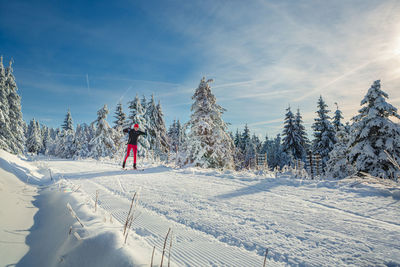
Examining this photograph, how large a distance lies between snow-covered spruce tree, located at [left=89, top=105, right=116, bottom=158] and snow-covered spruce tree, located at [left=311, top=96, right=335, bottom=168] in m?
28.1

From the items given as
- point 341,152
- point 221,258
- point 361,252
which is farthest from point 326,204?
point 341,152

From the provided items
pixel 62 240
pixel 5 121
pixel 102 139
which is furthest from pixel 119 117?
pixel 62 240

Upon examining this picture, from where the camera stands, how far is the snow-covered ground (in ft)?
4.70

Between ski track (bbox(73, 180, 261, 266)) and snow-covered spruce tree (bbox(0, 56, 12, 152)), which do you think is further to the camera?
snow-covered spruce tree (bbox(0, 56, 12, 152))

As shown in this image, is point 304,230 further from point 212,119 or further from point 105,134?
point 105,134

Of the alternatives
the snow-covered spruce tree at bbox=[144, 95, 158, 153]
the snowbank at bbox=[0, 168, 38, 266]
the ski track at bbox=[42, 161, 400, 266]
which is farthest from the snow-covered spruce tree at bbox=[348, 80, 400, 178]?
the snow-covered spruce tree at bbox=[144, 95, 158, 153]

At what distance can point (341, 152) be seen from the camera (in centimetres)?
1511

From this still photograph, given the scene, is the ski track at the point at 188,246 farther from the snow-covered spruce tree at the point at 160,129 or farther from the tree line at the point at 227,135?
the snow-covered spruce tree at the point at 160,129

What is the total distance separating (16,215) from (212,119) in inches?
449

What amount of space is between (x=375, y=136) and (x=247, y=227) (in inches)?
480

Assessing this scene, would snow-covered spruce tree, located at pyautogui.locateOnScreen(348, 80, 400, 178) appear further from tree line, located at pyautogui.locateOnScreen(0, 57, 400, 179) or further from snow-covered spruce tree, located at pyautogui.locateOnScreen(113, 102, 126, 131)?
snow-covered spruce tree, located at pyautogui.locateOnScreen(113, 102, 126, 131)

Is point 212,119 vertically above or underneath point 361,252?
above

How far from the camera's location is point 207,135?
12406 millimetres

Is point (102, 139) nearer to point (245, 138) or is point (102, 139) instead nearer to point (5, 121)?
point (5, 121)
